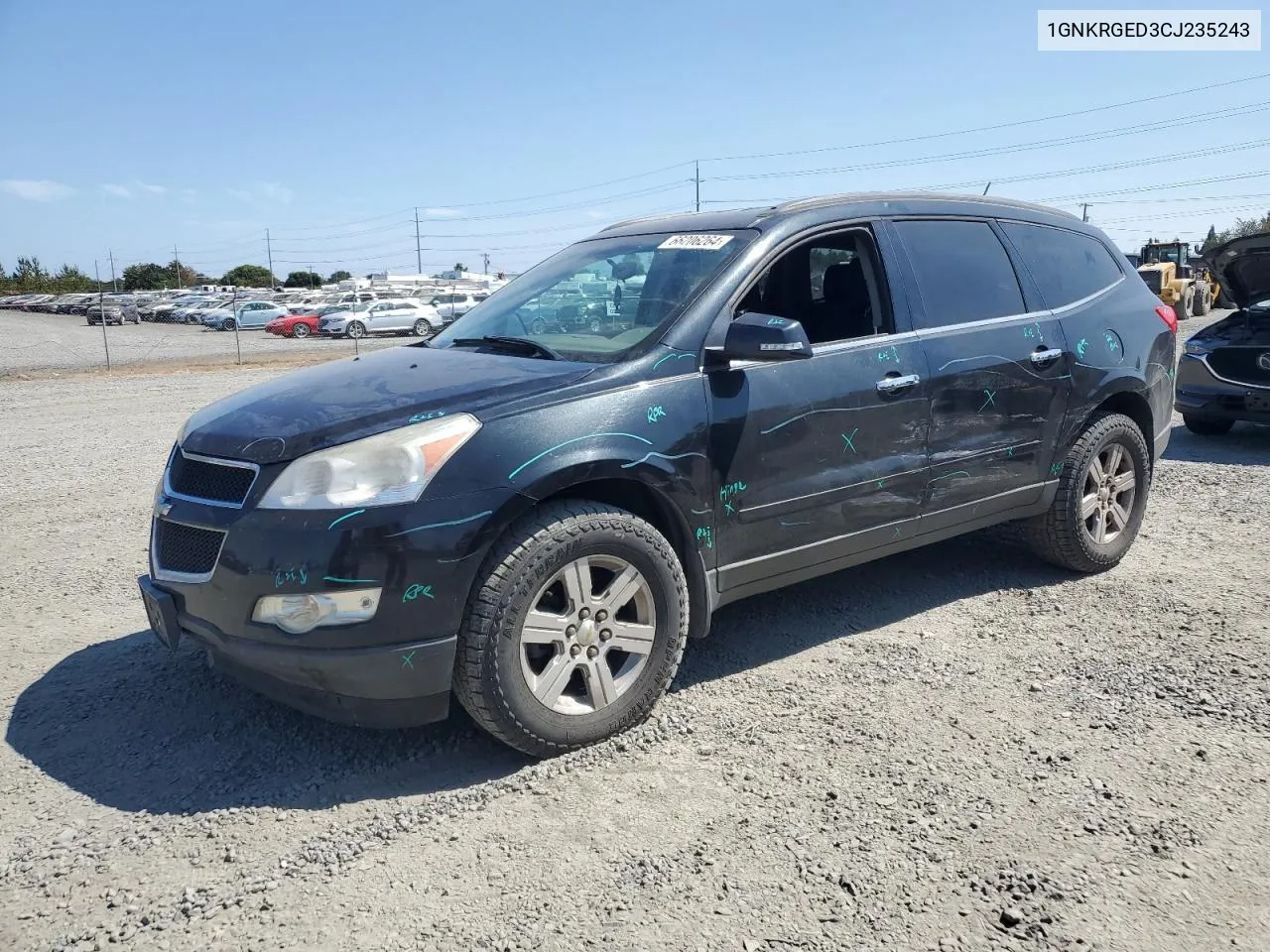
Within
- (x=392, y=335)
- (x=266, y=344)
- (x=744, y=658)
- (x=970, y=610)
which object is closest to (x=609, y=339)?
(x=744, y=658)

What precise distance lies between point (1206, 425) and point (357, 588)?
30.0ft

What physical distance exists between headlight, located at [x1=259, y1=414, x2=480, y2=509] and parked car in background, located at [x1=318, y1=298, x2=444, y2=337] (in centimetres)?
3672

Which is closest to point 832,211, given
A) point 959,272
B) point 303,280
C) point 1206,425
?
point 959,272

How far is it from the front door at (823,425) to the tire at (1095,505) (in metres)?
1.15

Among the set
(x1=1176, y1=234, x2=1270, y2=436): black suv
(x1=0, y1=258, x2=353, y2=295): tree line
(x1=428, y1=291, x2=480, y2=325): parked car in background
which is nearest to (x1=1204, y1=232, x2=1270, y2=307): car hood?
(x1=1176, y1=234, x2=1270, y2=436): black suv

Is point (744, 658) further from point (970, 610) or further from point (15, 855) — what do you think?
point (15, 855)

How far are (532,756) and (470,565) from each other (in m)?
0.72

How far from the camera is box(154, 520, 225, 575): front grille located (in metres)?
3.12

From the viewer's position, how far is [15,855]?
279cm

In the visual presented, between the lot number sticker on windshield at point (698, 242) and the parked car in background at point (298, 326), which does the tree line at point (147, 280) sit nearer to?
the parked car in background at point (298, 326)

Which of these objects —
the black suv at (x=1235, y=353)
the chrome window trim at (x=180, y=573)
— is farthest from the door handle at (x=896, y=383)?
the black suv at (x=1235, y=353)

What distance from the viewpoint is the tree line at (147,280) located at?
9000cm

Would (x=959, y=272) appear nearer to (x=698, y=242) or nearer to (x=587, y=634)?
(x=698, y=242)

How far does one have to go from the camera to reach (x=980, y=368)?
4426 mm
